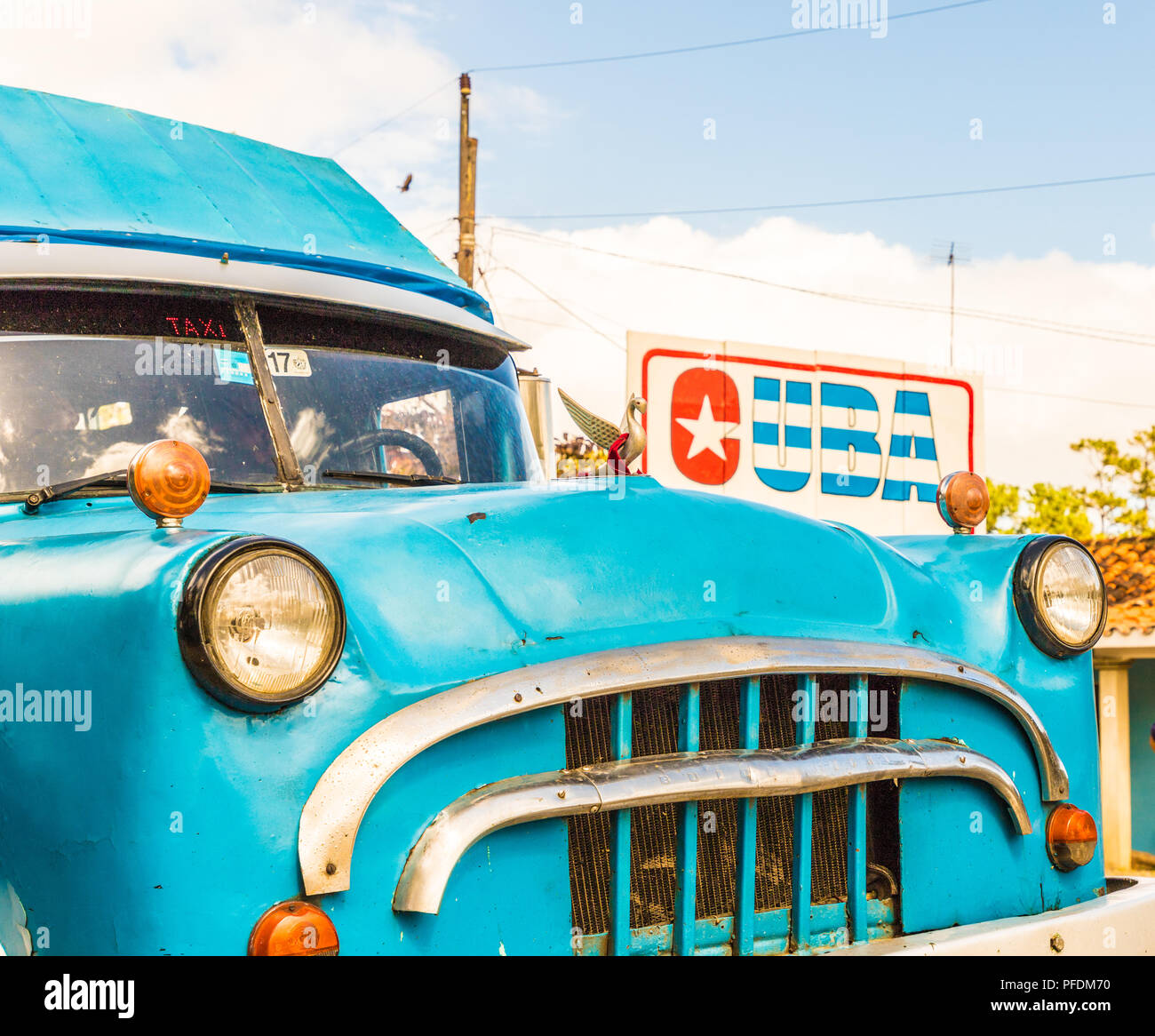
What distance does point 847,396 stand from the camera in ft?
45.5

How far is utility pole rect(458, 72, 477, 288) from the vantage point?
1970cm

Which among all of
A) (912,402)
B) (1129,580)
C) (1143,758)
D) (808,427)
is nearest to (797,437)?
(808,427)

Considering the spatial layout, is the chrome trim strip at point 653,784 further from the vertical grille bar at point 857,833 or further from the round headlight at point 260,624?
the round headlight at point 260,624

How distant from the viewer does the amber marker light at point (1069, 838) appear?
306cm

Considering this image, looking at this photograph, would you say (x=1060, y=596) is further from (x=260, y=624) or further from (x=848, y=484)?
(x=848, y=484)

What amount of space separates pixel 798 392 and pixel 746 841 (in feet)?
37.2

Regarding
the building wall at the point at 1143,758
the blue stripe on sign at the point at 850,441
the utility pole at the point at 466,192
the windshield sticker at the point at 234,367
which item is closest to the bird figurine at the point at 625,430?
Result: the windshield sticker at the point at 234,367

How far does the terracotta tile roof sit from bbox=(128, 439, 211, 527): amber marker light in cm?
1149

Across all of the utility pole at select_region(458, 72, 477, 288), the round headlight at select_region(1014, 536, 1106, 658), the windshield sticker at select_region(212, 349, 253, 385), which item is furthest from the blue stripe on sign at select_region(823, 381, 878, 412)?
the windshield sticker at select_region(212, 349, 253, 385)

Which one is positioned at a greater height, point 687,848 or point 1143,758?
point 687,848

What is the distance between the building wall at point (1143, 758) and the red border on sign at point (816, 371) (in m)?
2.98

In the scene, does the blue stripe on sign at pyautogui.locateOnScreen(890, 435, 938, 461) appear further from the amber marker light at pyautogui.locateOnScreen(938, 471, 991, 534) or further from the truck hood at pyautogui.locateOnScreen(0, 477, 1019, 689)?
the truck hood at pyautogui.locateOnScreen(0, 477, 1019, 689)

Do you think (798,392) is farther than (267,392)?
Yes
